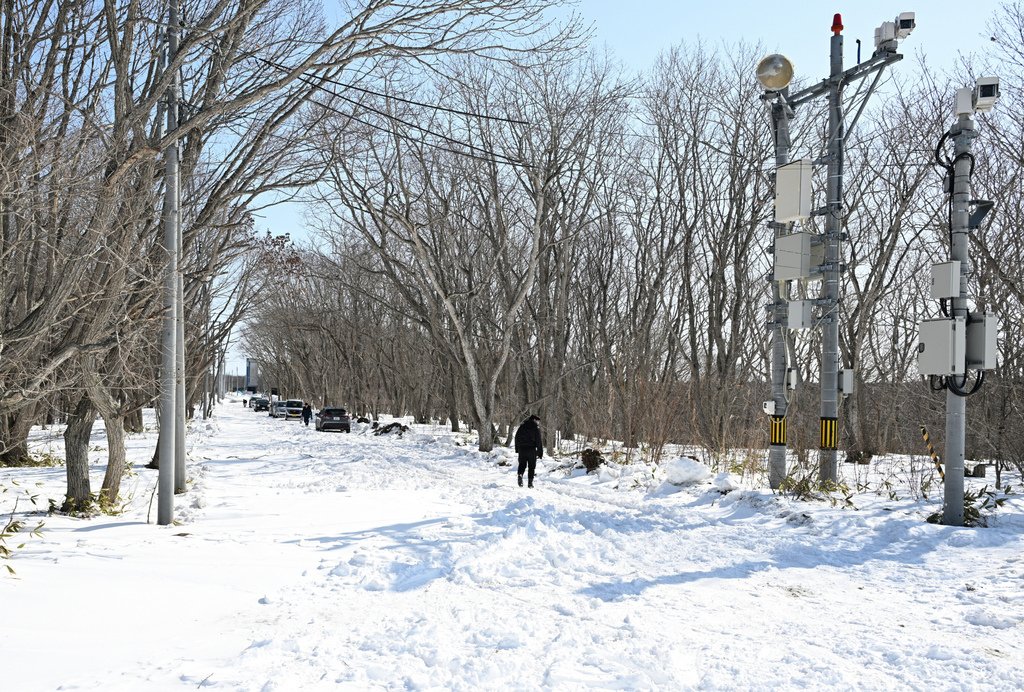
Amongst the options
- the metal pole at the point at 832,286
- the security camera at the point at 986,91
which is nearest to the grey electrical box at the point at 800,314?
the metal pole at the point at 832,286

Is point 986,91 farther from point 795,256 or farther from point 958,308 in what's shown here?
point 795,256

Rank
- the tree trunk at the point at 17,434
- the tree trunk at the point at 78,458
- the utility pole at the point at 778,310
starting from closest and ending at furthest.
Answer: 1. the tree trunk at the point at 78,458
2. the utility pole at the point at 778,310
3. the tree trunk at the point at 17,434

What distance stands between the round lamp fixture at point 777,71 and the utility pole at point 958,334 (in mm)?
3257

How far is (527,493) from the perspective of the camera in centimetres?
1481

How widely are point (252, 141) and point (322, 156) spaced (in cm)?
283

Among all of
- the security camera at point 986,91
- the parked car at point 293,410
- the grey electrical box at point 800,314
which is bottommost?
the parked car at point 293,410

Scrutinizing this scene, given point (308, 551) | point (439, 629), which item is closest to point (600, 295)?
point (308, 551)

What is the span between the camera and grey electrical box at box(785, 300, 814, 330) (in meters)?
13.2

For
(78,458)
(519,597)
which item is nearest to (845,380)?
(519,597)

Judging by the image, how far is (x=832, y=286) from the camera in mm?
13859

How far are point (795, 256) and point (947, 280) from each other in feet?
11.2

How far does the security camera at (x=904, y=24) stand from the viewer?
12.5 m

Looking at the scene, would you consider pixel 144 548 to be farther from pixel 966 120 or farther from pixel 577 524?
pixel 966 120

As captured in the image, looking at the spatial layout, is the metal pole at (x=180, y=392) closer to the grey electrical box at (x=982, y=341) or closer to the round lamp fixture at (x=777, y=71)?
the round lamp fixture at (x=777, y=71)
